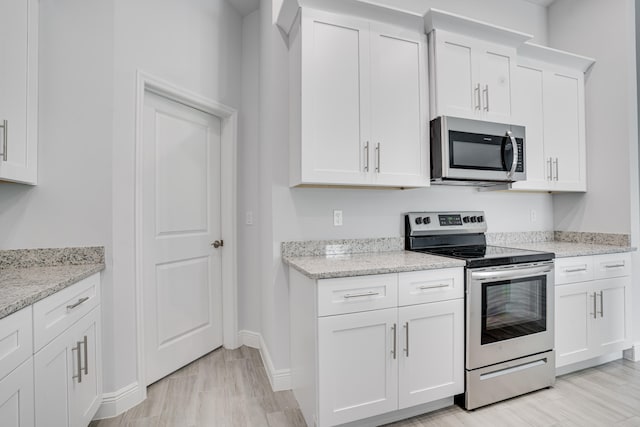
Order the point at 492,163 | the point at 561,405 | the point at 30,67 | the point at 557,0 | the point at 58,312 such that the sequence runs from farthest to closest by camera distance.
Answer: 1. the point at 557,0
2. the point at 492,163
3. the point at 561,405
4. the point at 30,67
5. the point at 58,312

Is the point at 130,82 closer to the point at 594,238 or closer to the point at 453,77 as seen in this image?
the point at 453,77

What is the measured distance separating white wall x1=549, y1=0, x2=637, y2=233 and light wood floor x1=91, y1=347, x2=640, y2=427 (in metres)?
1.27

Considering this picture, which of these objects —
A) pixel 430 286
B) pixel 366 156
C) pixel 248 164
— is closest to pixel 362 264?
pixel 430 286

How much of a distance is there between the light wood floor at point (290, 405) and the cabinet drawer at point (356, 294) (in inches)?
29.3

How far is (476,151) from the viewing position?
2.27m

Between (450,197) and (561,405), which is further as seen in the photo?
(450,197)

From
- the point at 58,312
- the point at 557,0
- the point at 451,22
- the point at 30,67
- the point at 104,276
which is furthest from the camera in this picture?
the point at 557,0

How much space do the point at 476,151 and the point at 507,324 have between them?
1158mm

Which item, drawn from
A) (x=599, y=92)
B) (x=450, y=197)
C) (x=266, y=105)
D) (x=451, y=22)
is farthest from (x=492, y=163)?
(x=266, y=105)

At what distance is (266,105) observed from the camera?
2418 mm

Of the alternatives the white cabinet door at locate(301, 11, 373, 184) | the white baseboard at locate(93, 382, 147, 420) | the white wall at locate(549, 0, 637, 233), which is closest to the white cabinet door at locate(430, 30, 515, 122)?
the white cabinet door at locate(301, 11, 373, 184)

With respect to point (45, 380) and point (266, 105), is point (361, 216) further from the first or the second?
point (45, 380)

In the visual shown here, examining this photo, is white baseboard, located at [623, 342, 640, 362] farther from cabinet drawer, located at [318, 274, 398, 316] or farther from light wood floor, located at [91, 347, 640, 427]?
cabinet drawer, located at [318, 274, 398, 316]

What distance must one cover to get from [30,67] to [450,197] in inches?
112
